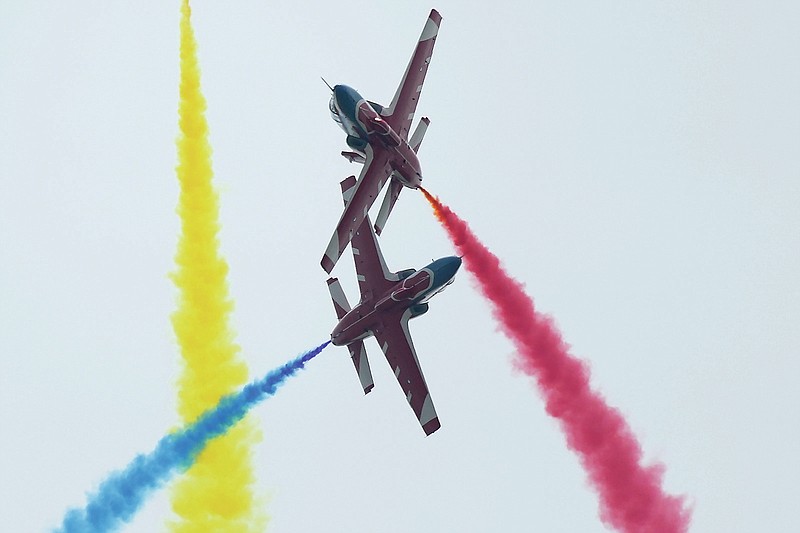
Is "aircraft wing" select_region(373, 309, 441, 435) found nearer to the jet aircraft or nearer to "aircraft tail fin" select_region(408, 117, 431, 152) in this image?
the jet aircraft

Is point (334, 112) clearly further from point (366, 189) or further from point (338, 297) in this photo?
point (338, 297)

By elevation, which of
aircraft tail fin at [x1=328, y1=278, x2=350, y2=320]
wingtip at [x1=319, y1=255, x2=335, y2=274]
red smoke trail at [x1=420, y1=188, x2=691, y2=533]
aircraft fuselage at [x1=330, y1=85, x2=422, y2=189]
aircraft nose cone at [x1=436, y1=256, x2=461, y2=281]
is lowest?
red smoke trail at [x1=420, y1=188, x2=691, y2=533]

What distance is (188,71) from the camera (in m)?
83.0

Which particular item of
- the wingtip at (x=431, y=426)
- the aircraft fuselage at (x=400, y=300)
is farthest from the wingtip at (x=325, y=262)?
the wingtip at (x=431, y=426)

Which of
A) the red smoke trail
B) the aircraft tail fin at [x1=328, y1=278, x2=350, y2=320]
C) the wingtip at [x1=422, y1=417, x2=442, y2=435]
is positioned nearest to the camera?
the red smoke trail

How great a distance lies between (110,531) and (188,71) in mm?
24632

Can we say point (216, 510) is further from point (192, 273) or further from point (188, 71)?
point (188, 71)

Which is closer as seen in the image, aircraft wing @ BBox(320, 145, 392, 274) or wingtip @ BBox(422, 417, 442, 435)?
aircraft wing @ BBox(320, 145, 392, 274)

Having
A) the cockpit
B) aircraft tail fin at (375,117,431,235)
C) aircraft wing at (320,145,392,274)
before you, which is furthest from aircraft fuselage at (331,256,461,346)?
the cockpit

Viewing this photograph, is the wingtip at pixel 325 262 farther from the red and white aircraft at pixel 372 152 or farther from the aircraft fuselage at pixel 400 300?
the aircraft fuselage at pixel 400 300

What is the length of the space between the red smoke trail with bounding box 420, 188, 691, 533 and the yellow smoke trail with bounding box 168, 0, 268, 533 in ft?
40.5

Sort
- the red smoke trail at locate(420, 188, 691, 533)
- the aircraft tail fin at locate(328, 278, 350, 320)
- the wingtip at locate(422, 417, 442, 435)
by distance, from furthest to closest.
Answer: the wingtip at locate(422, 417, 442, 435)
the aircraft tail fin at locate(328, 278, 350, 320)
the red smoke trail at locate(420, 188, 691, 533)

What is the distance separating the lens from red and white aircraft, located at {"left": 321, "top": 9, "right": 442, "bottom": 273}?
80.8m

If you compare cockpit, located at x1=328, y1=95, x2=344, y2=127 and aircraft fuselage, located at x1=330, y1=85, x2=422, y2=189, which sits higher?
cockpit, located at x1=328, y1=95, x2=344, y2=127
